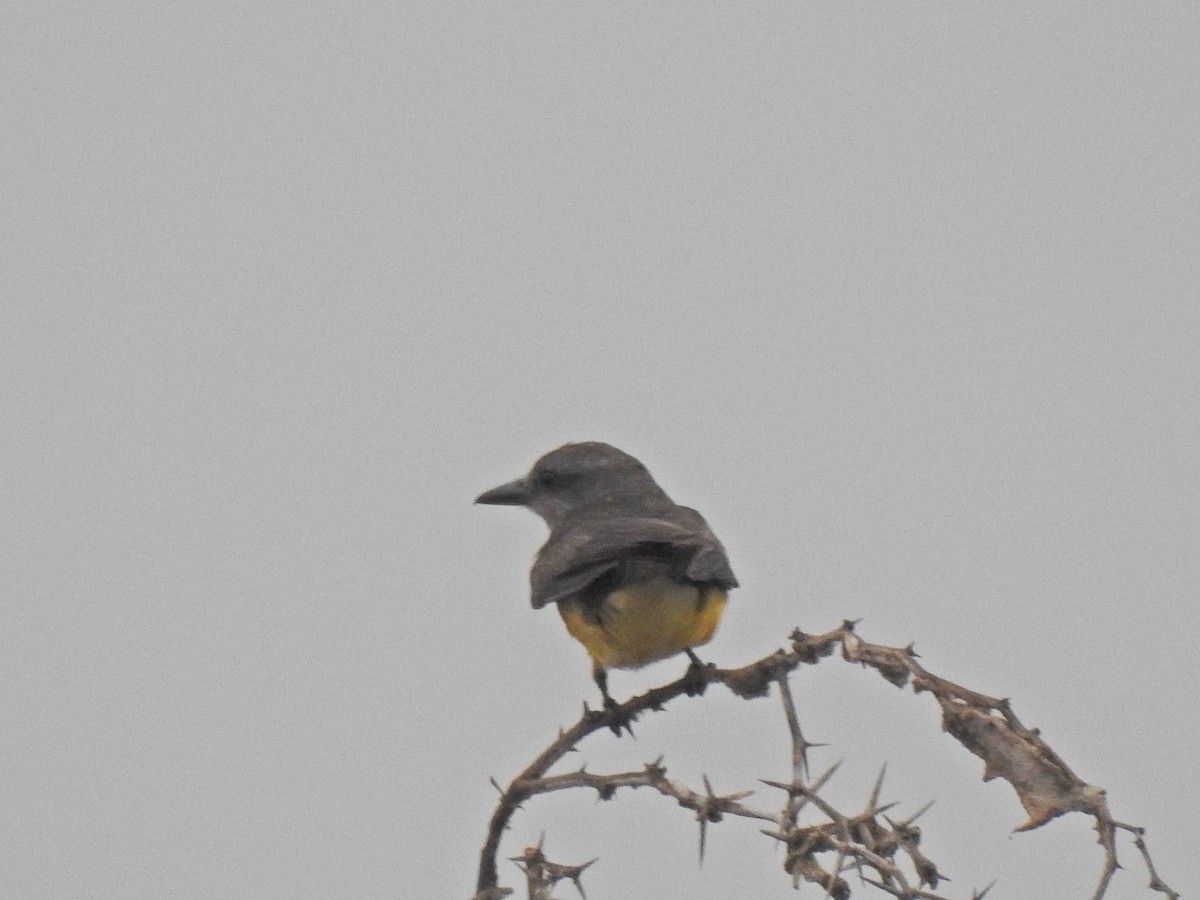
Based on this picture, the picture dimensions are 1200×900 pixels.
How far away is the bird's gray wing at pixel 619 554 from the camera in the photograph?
224 inches

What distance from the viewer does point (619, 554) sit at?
5938mm

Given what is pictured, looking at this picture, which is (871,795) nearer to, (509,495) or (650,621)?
(650,621)

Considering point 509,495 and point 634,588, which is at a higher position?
point 509,495

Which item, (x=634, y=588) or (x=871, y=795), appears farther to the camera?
(x=634, y=588)

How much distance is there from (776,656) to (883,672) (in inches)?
20.7

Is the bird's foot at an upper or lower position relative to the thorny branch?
upper

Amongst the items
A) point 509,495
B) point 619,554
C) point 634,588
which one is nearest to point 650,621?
point 634,588

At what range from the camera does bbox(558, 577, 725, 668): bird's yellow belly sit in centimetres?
595

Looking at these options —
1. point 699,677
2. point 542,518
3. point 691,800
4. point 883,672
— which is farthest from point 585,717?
point 542,518

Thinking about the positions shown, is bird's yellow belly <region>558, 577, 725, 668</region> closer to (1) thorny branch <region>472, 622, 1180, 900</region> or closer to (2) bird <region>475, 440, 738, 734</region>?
(2) bird <region>475, 440, 738, 734</region>

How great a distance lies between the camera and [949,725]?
105 inches

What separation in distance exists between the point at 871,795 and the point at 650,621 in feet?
10.5

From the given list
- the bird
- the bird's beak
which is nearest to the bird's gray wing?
the bird

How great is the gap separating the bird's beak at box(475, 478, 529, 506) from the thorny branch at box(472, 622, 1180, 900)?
16.0ft
